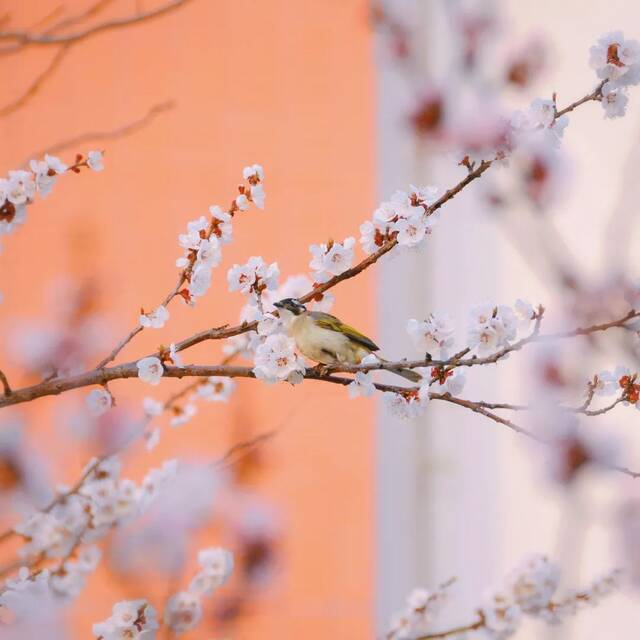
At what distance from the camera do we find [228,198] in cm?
240

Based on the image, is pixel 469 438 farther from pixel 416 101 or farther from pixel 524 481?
pixel 416 101

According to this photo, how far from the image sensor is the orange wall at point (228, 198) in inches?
86.8

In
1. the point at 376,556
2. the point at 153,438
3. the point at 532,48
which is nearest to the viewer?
the point at 153,438

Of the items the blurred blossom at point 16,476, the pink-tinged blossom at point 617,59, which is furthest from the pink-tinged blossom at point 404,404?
the blurred blossom at point 16,476

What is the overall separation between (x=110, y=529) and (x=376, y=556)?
5.03 feet

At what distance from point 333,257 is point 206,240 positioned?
0.12 metres

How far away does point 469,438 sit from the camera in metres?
2.70

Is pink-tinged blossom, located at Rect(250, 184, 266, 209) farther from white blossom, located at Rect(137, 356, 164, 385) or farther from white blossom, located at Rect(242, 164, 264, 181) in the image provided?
white blossom, located at Rect(137, 356, 164, 385)

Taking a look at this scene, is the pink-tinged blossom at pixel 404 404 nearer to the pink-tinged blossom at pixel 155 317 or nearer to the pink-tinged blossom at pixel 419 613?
the pink-tinged blossom at pixel 155 317

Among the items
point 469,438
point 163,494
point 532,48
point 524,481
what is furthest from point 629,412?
point 163,494

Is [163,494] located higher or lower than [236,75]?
lower

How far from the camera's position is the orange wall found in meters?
2.21

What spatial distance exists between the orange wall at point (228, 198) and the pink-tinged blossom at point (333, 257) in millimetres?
1187

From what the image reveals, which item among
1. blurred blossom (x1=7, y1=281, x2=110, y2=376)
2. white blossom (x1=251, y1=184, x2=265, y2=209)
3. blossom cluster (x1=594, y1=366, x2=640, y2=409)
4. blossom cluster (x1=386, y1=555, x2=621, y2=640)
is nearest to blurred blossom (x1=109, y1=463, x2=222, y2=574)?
blurred blossom (x1=7, y1=281, x2=110, y2=376)
